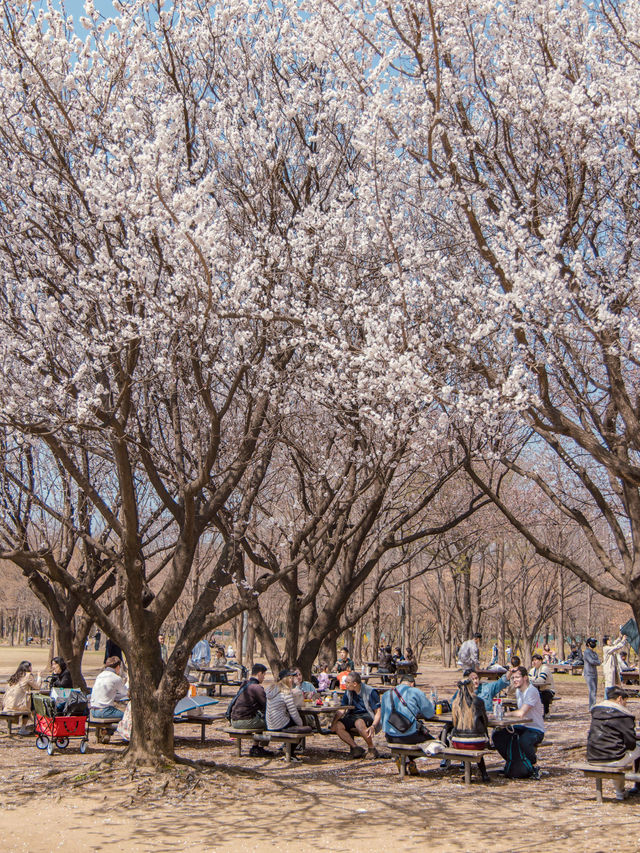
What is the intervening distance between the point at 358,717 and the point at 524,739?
243 cm

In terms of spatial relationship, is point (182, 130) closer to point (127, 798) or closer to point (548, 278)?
point (548, 278)

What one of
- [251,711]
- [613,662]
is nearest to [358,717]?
[251,711]

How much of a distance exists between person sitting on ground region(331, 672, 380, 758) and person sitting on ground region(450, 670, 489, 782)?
1.59m

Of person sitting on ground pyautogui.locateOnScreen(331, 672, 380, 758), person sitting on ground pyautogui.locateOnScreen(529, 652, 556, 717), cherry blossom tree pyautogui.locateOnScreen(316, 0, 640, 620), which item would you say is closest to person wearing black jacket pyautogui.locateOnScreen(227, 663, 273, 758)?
person sitting on ground pyautogui.locateOnScreen(331, 672, 380, 758)

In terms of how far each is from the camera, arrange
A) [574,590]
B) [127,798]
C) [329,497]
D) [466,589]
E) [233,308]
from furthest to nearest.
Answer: [574,590] < [466,589] < [329,497] < [233,308] < [127,798]

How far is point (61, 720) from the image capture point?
11.1 metres

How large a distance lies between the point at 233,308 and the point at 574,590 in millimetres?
34561

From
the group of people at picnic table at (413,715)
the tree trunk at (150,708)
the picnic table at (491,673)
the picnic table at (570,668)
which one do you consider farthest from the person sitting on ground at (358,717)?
the picnic table at (570,668)

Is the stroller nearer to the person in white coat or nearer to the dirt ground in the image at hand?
the dirt ground

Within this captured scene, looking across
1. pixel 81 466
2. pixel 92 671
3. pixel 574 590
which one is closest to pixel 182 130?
pixel 81 466

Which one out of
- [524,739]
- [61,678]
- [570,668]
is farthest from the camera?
[570,668]

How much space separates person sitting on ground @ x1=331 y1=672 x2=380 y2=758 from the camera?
1117 cm

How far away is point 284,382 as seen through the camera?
436 inches

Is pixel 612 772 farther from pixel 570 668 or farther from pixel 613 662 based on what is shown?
pixel 570 668
